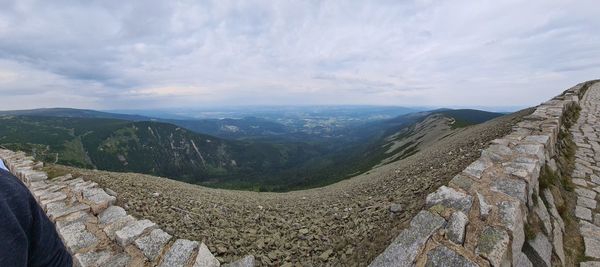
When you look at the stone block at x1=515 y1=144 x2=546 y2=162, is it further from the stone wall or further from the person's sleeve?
the person's sleeve

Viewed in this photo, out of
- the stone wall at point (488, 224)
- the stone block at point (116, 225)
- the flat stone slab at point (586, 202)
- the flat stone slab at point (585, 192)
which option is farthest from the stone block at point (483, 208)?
the stone block at point (116, 225)

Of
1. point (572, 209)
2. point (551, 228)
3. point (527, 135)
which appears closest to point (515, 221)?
point (551, 228)

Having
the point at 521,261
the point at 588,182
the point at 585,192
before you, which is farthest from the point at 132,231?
the point at 588,182

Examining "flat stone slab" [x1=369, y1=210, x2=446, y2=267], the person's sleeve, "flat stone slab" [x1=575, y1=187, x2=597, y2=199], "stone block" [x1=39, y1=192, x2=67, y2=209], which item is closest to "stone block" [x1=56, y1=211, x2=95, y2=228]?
"stone block" [x1=39, y1=192, x2=67, y2=209]

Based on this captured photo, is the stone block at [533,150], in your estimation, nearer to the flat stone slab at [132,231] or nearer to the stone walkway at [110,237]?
the stone walkway at [110,237]

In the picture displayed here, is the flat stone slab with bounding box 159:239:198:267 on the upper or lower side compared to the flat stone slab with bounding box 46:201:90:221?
lower
